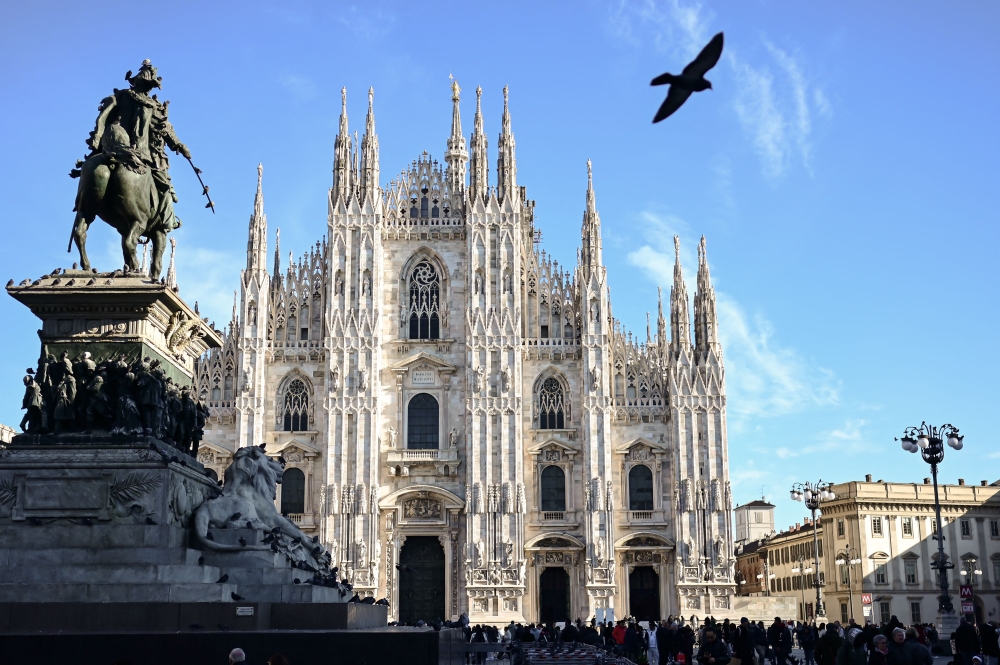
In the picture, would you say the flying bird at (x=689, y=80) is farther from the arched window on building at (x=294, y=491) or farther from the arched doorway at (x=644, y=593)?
the arched window on building at (x=294, y=491)

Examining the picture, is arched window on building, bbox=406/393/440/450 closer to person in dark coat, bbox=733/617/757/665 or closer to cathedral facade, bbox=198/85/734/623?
Answer: cathedral facade, bbox=198/85/734/623

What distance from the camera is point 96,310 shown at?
11.6 m

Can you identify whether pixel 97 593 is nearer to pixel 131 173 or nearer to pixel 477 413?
pixel 131 173

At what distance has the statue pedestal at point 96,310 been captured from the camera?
37.8 ft

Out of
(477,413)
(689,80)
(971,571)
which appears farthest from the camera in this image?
(971,571)

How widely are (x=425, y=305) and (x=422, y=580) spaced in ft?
37.5

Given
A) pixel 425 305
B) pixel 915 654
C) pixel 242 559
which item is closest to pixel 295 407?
pixel 425 305

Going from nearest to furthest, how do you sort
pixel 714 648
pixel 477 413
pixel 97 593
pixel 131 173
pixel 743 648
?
pixel 97 593, pixel 131 173, pixel 714 648, pixel 743 648, pixel 477 413

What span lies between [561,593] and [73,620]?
37089 mm

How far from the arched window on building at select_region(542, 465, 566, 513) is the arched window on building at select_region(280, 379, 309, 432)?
1012 centimetres

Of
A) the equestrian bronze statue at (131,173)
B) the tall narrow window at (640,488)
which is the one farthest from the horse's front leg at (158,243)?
the tall narrow window at (640,488)

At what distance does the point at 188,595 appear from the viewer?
1042cm

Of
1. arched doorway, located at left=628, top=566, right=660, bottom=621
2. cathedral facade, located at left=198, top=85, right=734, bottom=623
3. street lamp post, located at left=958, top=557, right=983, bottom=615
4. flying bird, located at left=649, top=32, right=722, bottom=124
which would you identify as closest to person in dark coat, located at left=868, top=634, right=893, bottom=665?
flying bird, located at left=649, top=32, right=722, bottom=124

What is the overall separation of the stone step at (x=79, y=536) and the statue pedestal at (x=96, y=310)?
5.85ft
